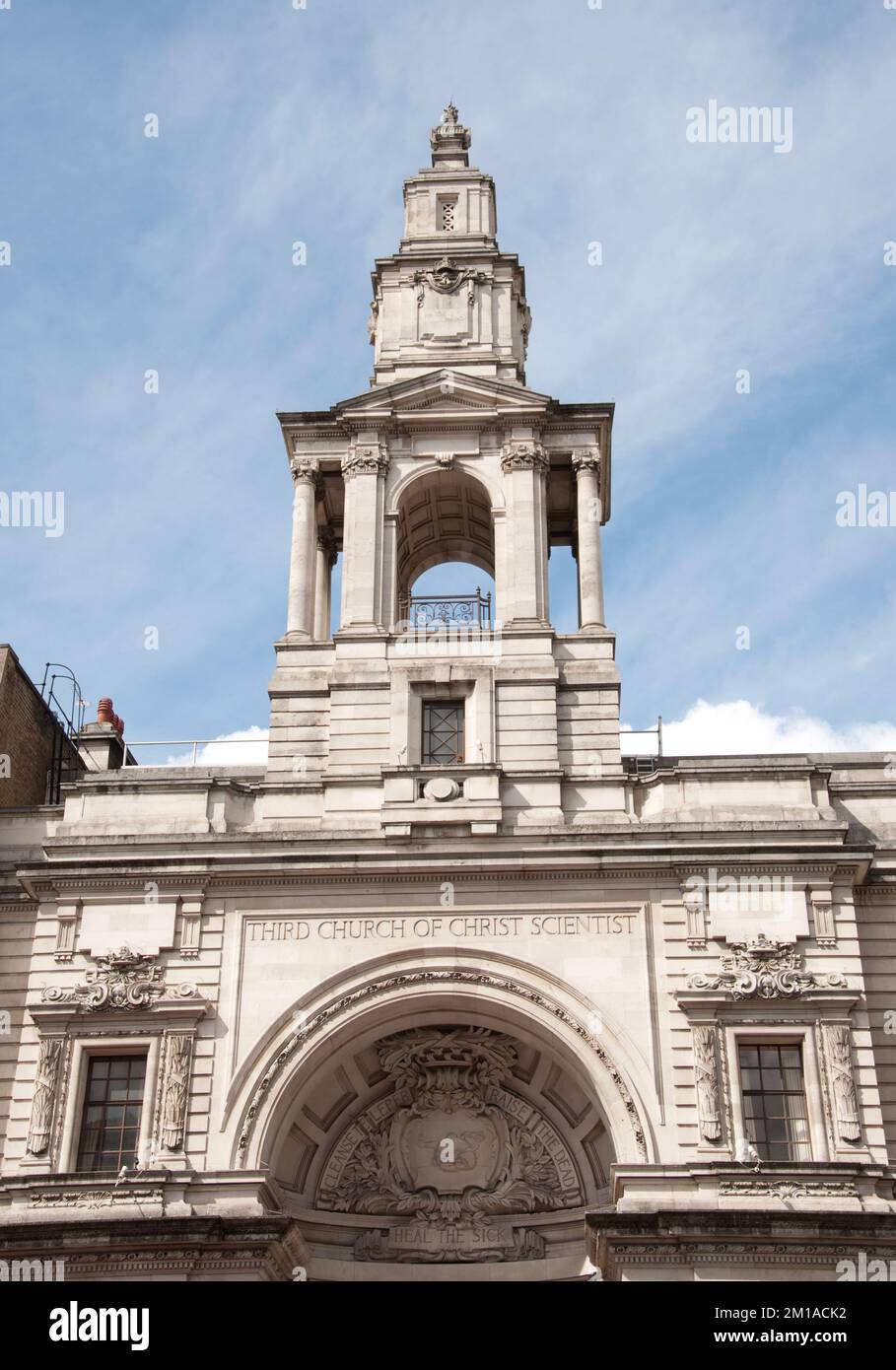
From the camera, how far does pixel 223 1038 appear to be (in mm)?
26734

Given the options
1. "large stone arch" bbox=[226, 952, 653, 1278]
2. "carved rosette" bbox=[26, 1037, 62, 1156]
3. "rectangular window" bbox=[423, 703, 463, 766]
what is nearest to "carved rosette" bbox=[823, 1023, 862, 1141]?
"large stone arch" bbox=[226, 952, 653, 1278]

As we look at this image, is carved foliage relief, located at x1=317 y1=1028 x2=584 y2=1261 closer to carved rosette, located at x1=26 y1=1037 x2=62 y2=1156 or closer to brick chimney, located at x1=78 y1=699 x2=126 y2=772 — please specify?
carved rosette, located at x1=26 y1=1037 x2=62 y2=1156

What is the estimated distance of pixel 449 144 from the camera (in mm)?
38250

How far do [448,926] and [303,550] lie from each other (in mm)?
8724

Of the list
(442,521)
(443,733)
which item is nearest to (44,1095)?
(443,733)

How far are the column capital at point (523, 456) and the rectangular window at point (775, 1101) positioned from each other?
12.4 meters

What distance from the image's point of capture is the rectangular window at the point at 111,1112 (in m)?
26.5

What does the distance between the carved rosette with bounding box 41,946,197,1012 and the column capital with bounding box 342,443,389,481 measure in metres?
10.8

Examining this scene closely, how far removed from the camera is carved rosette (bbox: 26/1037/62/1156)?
26.0m

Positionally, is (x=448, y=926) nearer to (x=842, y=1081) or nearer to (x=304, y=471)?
(x=842, y=1081)

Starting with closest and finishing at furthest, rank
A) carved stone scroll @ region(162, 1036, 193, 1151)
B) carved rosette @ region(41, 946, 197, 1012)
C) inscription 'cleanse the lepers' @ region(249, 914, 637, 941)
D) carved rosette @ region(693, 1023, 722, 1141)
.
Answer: carved rosette @ region(693, 1023, 722, 1141), carved stone scroll @ region(162, 1036, 193, 1151), carved rosette @ region(41, 946, 197, 1012), inscription 'cleanse the lepers' @ region(249, 914, 637, 941)
